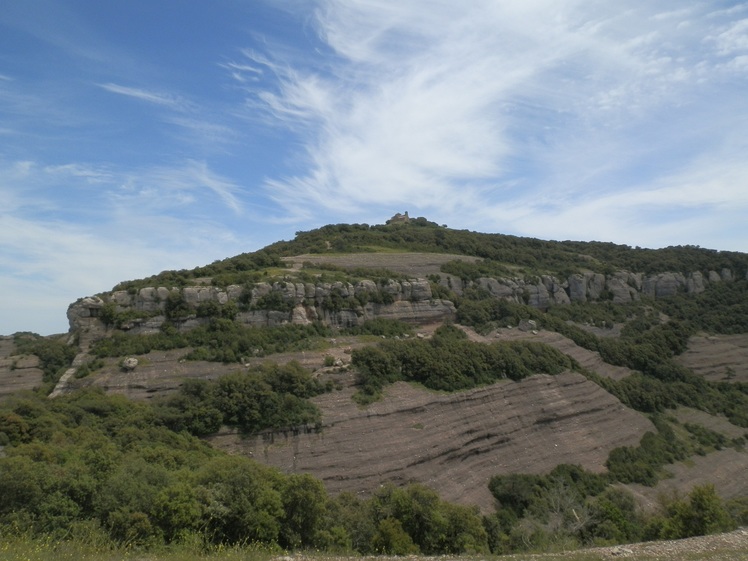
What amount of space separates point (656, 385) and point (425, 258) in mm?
23687

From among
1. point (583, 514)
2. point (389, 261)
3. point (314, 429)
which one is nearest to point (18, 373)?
point (314, 429)

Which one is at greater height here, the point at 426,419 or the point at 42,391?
the point at 42,391

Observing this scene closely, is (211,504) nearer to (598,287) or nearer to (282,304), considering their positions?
(282,304)

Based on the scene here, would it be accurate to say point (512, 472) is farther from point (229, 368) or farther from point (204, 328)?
point (204, 328)

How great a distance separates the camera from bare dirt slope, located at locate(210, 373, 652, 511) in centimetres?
2773

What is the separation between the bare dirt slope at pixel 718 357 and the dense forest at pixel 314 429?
1260mm

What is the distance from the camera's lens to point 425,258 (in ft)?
193

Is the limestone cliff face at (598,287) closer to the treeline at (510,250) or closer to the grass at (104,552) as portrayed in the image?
the treeline at (510,250)

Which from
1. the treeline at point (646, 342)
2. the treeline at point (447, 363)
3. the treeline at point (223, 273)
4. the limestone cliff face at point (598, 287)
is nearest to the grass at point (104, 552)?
the treeline at point (447, 363)

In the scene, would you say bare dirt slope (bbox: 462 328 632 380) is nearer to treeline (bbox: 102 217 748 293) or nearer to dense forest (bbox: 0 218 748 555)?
dense forest (bbox: 0 218 748 555)

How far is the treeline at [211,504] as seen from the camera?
52.0ft

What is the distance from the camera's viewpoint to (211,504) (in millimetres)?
16922

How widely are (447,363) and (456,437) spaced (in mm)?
6082

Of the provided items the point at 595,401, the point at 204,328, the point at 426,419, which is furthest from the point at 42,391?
the point at 595,401
